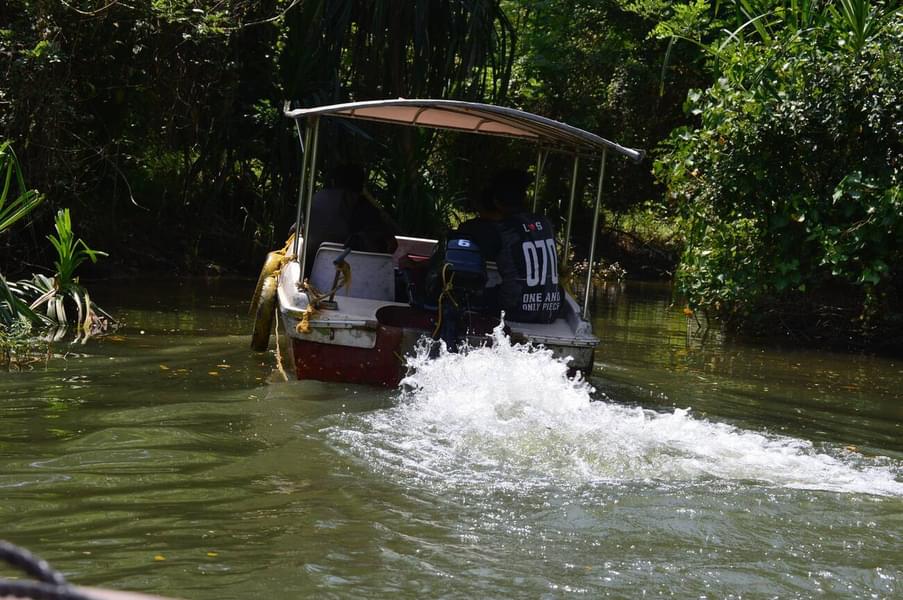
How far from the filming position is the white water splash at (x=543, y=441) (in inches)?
216

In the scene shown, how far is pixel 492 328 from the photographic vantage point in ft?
25.6

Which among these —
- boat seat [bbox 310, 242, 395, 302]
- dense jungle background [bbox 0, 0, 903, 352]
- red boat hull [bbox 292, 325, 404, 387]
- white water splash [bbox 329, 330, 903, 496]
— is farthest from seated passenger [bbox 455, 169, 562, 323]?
dense jungle background [bbox 0, 0, 903, 352]

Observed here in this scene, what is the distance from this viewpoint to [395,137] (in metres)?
15.3

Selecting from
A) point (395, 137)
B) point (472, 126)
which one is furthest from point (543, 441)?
point (395, 137)

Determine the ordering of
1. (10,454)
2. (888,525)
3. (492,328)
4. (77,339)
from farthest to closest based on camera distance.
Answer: (77,339), (492,328), (10,454), (888,525)

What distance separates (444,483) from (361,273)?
3541 millimetres

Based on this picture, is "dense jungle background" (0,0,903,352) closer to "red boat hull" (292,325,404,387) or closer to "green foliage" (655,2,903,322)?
"green foliage" (655,2,903,322)

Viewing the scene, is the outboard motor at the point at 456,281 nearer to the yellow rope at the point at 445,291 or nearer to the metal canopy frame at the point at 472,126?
the yellow rope at the point at 445,291

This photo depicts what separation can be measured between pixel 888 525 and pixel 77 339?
21.7 feet

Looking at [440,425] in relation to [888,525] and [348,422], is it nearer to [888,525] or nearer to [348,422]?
[348,422]

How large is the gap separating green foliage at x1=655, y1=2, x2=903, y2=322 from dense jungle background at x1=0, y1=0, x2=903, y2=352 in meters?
0.02

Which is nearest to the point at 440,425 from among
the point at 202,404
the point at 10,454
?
the point at 202,404

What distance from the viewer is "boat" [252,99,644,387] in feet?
Result: 24.8

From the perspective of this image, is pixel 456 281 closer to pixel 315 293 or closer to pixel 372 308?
pixel 372 308
